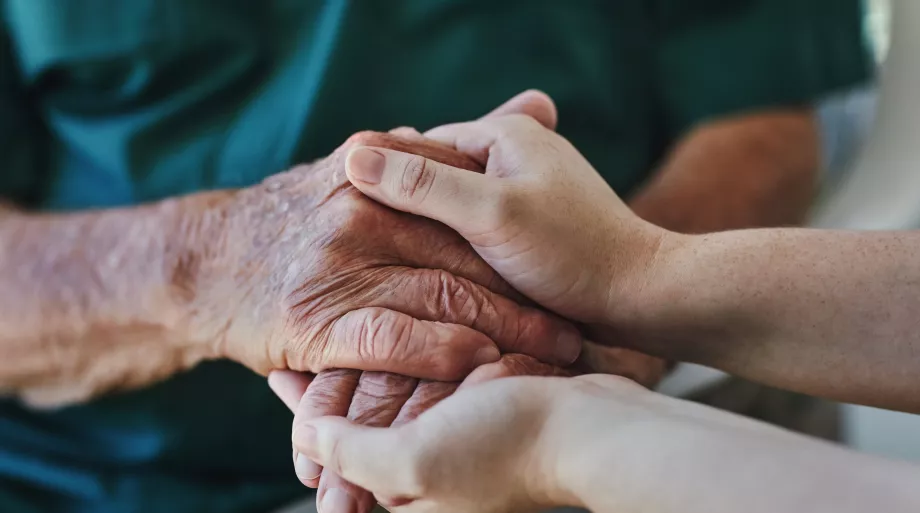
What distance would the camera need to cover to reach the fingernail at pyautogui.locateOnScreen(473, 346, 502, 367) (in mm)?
562

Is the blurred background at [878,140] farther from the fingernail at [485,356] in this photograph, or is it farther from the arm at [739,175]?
the fingernail at [485,356]

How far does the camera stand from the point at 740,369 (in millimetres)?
642

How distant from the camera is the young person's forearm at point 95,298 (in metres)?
0.73

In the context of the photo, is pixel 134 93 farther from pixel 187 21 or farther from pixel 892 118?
pixel 892 118

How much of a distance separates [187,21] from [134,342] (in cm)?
35

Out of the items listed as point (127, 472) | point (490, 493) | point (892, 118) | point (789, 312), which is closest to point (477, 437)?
point (490, 493)

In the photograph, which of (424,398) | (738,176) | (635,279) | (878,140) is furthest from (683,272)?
(878,140)

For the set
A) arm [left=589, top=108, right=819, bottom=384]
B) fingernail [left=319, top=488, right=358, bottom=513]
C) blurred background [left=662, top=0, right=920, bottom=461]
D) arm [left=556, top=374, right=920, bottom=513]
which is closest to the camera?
arm [left=556, top=374, right=920, bottom=513]

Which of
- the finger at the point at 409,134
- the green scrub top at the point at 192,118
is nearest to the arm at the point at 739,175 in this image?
the green scrub top at the point at 192,118

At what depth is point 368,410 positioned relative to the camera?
55 centimetres

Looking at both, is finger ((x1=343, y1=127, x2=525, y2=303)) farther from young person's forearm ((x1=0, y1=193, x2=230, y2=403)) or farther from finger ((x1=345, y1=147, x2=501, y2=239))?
young person's forearm ((x1=0, y1=193, x2=230, y2=403))

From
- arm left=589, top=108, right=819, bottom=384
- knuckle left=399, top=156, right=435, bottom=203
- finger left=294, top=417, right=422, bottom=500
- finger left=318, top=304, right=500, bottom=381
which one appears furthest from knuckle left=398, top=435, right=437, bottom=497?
arm left=589, top=108, right=819, bottom=384

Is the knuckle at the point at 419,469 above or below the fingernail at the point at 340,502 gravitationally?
above

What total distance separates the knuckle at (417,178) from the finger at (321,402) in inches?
5.8
